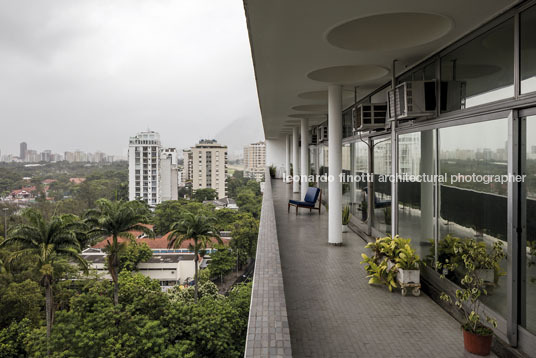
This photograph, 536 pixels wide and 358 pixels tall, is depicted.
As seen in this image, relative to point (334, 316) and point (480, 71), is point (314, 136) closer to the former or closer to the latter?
point (480, 71)

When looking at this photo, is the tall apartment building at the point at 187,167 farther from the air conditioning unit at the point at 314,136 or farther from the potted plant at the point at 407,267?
the potted plant at the point at 407,267

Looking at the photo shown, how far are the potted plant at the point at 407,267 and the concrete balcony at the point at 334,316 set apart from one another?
232mm

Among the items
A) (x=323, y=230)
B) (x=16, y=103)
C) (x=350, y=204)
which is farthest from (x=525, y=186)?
(x=16, y=103)

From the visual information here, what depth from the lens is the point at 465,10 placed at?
12.5 feet

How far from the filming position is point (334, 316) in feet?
14.6

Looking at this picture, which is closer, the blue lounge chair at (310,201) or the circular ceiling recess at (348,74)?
the circular ceiling recess at (348,74)

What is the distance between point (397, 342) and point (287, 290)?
5.98ft

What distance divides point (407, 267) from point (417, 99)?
2316 millimetres

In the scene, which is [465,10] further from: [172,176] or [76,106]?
[76,106]

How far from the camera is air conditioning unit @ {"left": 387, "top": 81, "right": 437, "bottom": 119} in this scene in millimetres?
5141

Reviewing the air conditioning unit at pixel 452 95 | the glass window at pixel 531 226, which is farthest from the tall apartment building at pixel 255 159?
the glass window at pixel 531 226

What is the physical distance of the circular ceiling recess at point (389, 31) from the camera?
4.49m

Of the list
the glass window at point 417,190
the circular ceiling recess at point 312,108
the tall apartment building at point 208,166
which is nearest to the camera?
the glass window at point 417,190

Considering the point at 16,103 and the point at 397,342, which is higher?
the point at 16,103
